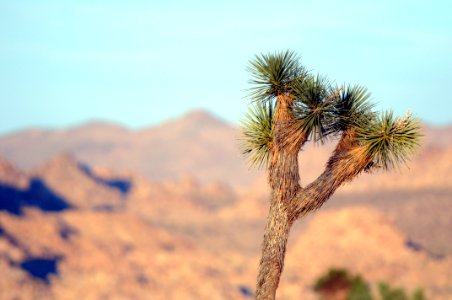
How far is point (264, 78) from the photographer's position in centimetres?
1423

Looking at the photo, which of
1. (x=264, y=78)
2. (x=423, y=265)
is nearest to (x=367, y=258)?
(x=423, y=265)

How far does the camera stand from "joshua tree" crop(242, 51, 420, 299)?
12.8 meters

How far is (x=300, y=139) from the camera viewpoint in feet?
43.5

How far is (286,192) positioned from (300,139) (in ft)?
3.08

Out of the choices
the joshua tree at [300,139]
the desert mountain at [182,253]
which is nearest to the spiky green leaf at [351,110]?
the joshua tree at [300,139]

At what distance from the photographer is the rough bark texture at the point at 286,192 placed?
12.8 meters

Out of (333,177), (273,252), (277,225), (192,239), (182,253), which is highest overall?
(192,239)

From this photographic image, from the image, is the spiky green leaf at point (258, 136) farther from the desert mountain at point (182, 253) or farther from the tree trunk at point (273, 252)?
the desert mountain at point (182, 253)

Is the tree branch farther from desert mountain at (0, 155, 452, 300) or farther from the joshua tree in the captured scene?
desert mountain at (0, 155, 452, 300)

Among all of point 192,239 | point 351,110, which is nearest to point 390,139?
point 351,110

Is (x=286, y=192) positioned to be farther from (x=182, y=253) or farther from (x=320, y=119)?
(x=182, y=253)

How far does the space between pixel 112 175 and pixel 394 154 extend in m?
132

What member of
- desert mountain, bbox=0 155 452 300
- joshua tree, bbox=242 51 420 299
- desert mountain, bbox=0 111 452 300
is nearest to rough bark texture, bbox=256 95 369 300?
joshua tree, bbox=242 51 420 299

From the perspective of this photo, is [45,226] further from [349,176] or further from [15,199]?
[349,176]
